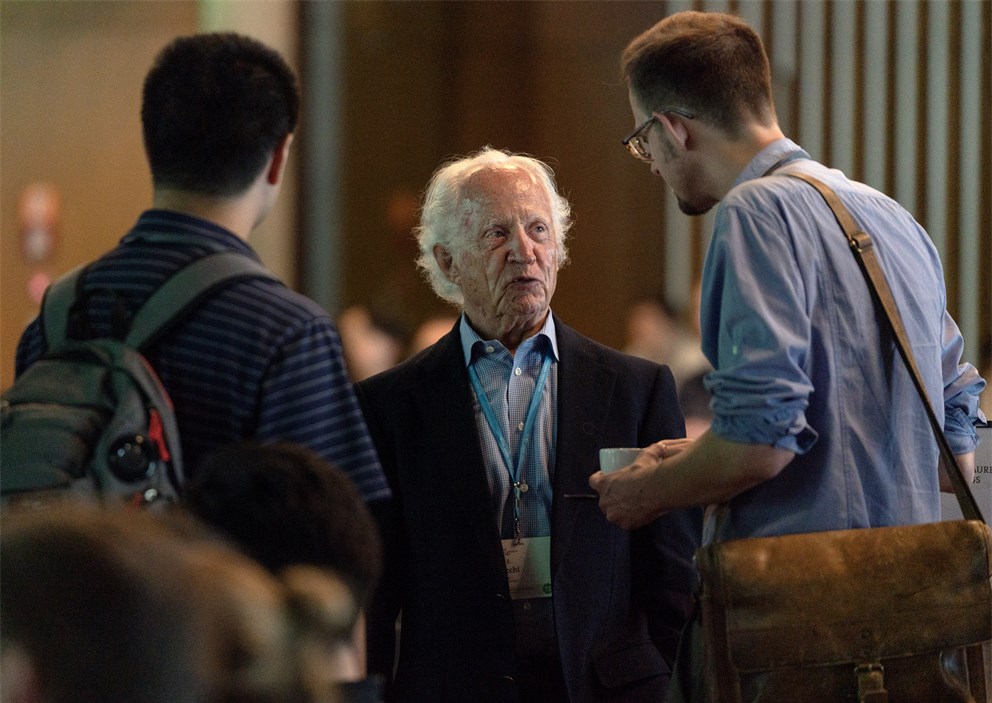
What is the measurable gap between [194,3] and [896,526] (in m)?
5.37

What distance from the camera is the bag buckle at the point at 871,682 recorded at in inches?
71.4

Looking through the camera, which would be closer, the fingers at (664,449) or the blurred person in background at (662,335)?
the fingers at (664,449)

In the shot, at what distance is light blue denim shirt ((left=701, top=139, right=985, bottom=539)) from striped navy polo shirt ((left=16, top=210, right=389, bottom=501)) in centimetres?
58

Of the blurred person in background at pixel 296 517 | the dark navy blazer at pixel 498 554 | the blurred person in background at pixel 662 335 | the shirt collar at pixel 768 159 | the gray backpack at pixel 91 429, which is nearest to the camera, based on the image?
the blurred person in background at pixel 296 517

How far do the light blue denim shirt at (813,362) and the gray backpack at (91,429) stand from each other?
0.81 meters

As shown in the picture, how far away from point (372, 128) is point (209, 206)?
4668 mm

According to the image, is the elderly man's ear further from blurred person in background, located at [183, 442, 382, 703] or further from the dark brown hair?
blurred person in background, located at [183, 442, 382, 703]

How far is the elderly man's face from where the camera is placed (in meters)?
2.68

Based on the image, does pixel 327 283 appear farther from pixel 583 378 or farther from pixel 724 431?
pixel 724 431

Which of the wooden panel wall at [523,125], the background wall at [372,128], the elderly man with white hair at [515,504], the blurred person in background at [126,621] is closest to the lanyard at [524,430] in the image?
the elderly man with white hair at [515,504]

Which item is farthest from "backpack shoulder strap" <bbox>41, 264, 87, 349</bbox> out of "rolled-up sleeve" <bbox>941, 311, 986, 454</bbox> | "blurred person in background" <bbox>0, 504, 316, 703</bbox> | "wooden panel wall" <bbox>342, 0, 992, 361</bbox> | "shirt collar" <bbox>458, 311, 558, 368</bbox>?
"wooden panel wall" <bbox>342, 0, 992, 361</bbox>

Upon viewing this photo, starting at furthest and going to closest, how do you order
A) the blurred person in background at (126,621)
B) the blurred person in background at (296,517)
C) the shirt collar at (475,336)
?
1. the shirt collar at (475,336)
2. the blurred person in background at (296,517)
3. the blurred person in background at (126,621)

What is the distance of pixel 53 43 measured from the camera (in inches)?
250

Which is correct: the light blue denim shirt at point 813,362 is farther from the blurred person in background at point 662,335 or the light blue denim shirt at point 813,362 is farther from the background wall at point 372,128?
the background wall at point 372,128
